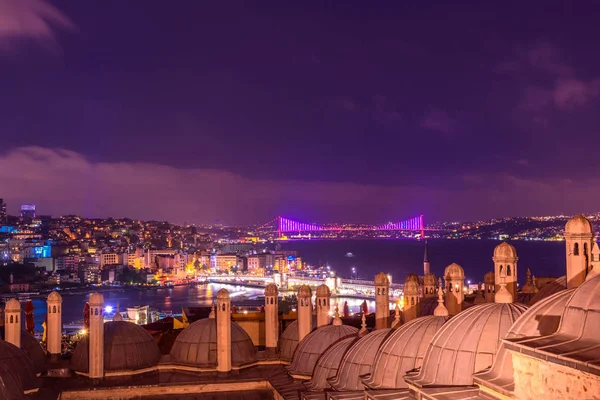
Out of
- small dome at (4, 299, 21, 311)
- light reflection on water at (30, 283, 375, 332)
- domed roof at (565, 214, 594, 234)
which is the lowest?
light reflection on water at (30, 283, 375, 332)

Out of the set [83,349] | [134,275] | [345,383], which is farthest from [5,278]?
[345,383]

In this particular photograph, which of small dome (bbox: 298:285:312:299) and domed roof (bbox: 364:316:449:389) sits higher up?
small dome (bbox: 298:285:312:299)

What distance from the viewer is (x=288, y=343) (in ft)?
57.5

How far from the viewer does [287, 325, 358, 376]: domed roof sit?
1534 cm

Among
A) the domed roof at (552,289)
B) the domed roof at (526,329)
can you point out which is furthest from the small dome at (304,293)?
the domed roof at (526,329)

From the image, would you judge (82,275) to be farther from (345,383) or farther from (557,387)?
(557,387)

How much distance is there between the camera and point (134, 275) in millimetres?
97875

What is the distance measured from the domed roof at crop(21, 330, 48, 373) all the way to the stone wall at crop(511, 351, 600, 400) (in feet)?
42.5

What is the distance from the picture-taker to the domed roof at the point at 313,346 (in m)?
15.3

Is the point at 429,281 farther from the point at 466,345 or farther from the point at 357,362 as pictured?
the point at 466,345

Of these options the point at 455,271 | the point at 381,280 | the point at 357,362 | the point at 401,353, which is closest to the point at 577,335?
the point at 401,353

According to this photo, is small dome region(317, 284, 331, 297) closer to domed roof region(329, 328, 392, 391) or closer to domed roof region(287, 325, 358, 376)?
domed roof region(287, 325, 358, 376)

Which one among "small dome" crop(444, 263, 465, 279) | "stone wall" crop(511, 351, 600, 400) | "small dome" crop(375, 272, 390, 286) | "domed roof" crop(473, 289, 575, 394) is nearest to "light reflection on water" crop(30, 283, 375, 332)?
"small dome" crop(375, 272, 390, 286)

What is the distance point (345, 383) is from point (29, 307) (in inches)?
741
